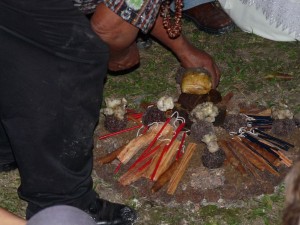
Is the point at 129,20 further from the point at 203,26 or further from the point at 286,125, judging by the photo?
the point at 203,26

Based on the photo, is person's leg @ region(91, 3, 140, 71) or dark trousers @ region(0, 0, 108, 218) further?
person's leg @ region(91, 3, 140, 71)

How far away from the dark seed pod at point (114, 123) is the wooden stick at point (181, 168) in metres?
0.45

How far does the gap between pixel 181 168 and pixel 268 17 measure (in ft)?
5.68

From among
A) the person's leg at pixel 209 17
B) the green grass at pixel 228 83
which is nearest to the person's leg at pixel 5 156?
the green grass at pixel 228 83

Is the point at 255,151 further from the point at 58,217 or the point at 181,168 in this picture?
the point at 58,217

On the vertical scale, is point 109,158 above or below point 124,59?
below

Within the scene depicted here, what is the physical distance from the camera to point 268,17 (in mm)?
4645

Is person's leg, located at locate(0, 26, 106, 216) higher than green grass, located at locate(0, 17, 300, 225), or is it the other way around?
person's leg, located at locate(0, 26, 106, 216)

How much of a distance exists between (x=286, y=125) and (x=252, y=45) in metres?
1.30

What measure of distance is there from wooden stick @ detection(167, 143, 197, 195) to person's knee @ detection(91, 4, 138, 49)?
30.1 inches

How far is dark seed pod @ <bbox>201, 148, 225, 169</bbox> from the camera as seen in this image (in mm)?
3457

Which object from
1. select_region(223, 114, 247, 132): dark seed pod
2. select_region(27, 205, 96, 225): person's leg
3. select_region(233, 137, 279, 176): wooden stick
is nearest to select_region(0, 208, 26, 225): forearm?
select_region(27, 205, 96, 225): person's leg

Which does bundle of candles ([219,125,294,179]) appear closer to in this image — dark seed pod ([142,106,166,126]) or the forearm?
dark seed pod ([142,106,166,126])

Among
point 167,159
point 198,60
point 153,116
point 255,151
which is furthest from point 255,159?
point 198,60
